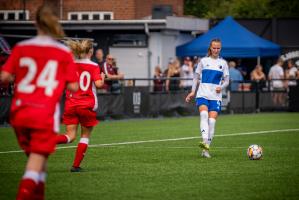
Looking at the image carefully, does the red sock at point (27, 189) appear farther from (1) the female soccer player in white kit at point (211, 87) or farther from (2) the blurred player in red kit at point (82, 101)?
(1) the female soccer player in white kit at point (211, 87)

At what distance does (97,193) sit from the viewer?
11.0m

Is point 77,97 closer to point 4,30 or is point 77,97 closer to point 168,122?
point 168,122

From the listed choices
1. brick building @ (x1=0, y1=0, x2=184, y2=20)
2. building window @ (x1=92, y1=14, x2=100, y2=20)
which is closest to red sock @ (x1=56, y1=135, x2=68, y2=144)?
brick building @ (x1=0, y1=0, x2=184, y2=20)

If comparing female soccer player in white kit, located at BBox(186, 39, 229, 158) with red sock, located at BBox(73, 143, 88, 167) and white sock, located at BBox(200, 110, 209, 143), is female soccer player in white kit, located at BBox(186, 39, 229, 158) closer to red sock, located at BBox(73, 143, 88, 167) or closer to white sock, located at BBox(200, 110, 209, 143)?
white sock, located at BBox(200, 110, 209, 143)

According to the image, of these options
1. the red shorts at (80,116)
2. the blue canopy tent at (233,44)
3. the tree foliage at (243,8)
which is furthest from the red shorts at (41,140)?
the tree foliage at (243,8)

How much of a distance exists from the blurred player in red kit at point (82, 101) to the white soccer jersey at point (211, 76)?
3.47 meters

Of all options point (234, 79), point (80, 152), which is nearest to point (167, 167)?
point (80, 152)

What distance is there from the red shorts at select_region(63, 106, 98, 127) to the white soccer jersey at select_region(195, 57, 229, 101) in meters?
3.58

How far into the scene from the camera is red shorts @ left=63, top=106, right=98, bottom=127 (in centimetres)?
1351

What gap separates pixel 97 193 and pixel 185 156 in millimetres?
5464

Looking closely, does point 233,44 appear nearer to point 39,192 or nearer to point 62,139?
point 62,139

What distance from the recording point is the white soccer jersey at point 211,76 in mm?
16656

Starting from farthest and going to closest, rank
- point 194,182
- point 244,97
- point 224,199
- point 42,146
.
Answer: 1. point 244,97
2. point 194,182
3. point 224,199
4. point 42,146

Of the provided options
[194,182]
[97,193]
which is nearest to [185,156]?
[194,182]
